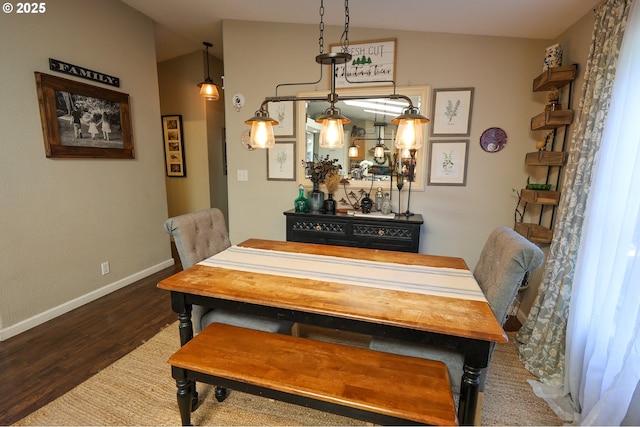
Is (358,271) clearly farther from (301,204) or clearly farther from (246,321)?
(301,204)

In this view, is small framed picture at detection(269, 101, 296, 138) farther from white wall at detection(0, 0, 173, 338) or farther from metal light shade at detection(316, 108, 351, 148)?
metal light shade at detection(316, 108, 351, 148)

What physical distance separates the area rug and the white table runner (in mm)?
761

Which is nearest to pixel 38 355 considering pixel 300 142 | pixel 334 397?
pixel 334 397

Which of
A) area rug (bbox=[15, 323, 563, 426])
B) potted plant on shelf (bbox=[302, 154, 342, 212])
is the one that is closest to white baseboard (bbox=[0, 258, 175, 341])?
area rug (bbox=[15, 323, 563, 426])

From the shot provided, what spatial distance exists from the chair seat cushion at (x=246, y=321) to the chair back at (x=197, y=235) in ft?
1.13

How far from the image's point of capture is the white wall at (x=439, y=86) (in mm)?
2668

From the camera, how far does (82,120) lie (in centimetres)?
268

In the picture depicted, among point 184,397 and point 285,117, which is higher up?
point 285,117

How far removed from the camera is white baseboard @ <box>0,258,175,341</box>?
2264 millimetres

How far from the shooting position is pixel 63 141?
2529 mm

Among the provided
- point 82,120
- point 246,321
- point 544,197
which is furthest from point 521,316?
point 82,120

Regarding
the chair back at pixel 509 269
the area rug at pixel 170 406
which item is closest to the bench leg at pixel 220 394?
the area rug at pixel 170 406

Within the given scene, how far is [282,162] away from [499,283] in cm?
244

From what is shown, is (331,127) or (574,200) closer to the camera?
(331,127)
